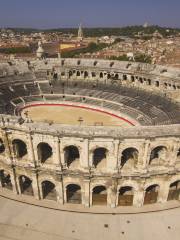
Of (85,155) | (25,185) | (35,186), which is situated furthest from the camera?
(25,185)

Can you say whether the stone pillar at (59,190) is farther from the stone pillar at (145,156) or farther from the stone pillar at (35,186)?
the stone pillar at (145,156)

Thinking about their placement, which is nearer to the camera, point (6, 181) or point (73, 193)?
point (73, 193)

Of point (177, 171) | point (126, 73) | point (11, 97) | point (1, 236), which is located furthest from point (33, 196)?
point (126, 73)

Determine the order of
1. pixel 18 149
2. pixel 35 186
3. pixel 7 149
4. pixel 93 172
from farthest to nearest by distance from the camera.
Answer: pixel 35 186 < pixel 18 149 < pixel 7 149 < pixel 93 172

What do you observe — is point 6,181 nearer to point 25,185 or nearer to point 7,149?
point 25,185

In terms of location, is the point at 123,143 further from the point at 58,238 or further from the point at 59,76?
the point at 59,76

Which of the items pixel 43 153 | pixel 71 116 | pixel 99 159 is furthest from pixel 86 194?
pixel 71 116

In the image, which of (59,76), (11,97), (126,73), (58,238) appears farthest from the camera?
(59,76)
